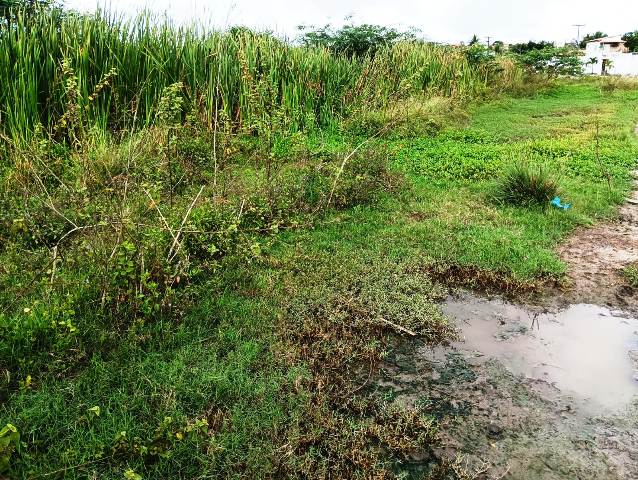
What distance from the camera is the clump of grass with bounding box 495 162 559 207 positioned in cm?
576

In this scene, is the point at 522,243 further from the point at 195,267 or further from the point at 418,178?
the point at 195,267

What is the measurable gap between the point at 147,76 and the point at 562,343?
243 inches

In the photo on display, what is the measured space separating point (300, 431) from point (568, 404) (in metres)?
1.48

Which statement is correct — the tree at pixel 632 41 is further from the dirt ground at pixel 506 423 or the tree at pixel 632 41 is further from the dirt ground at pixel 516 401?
the dirt ground at pixel 506 423

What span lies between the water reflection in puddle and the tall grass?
107 inches

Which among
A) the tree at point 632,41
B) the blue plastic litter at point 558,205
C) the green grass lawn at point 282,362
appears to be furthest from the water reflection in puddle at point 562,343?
the tree at point 632,41

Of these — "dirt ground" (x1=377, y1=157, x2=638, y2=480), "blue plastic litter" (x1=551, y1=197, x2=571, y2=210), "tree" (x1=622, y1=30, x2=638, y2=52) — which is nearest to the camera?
"dirt ground" (x1=377, y1=157, x2=638, y2=480)

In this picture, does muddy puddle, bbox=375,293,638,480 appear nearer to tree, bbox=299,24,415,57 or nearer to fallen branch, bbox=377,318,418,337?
fallen branch, bbox=377,318,418,337

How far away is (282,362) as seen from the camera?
9.68 feet

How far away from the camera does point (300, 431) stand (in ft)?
8.05

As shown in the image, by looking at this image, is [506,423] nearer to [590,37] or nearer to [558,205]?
[558,205]

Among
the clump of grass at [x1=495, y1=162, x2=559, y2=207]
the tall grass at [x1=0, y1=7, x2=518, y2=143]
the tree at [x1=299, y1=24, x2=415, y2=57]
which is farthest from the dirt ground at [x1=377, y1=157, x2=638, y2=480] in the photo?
the tree at [x1=299, y1=24, x2=415, y2=57]

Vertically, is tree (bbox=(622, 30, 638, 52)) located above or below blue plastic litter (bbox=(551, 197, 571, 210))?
above

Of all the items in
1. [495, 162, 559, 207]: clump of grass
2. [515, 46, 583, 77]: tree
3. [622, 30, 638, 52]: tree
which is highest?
[622, 30, 638, 52]: tree
